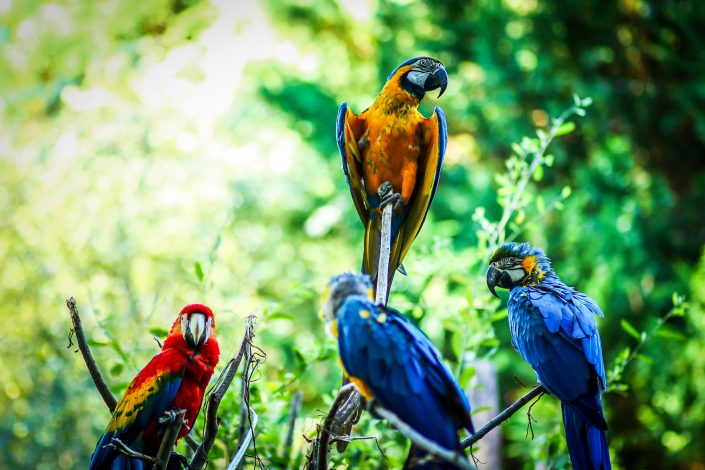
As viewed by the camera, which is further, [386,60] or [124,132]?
[124,132]

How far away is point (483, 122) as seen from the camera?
23.9 ft

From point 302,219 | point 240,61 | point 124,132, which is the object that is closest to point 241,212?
point 302,219

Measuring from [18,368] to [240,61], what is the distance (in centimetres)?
655

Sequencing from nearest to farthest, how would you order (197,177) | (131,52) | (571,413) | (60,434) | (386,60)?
(571,413)
(60,434)
(386,60)
(197,177)
(131,52)

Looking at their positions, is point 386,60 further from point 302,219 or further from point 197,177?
point 197,177

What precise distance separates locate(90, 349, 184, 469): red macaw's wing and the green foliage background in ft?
8.64

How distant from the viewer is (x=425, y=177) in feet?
8.20

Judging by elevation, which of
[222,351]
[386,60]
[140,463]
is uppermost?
[386,60]

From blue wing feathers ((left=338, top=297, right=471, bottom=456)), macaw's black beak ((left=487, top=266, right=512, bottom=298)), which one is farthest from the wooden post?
blue wing feathers ((left=338, top=297, right=471, bottom=456))

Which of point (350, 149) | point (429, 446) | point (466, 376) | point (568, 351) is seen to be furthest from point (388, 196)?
point (429, 446)

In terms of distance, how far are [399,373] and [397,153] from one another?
1.33 meters

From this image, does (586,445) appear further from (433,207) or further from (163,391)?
(433,207)

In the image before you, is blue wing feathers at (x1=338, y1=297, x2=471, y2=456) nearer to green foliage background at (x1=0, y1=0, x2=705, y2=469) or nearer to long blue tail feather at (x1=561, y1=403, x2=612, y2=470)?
long blue tail feather at (x1=561, y1=403, x2=612, y2=470)

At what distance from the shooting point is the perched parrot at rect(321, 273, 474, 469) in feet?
4.38
